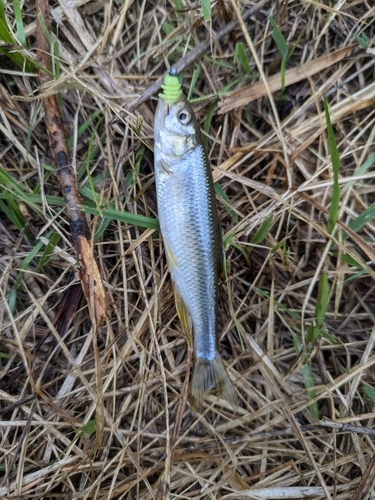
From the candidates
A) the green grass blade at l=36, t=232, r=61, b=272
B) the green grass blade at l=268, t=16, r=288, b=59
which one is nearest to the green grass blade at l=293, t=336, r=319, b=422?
the green grass blade at l=36, t=232, r=61, b=272

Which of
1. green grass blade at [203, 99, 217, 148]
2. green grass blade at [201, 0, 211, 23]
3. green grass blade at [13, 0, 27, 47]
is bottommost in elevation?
green grass blade at [203, 99, 217, 148]

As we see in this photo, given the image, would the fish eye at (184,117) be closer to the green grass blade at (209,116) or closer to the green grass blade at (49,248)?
the green grass blade at (209,116)

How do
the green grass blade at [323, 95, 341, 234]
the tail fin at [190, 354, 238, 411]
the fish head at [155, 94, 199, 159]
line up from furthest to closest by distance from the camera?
1. the tail fin at [190, 354, 238, 411]
2. the fish head at [155, 94, 199, 159]
3. the green grass blade at [323, 95, 341, 234]

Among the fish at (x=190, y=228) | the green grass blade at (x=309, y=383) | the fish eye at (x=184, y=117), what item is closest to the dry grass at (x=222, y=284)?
the green grass blade at (x=309, y=383)

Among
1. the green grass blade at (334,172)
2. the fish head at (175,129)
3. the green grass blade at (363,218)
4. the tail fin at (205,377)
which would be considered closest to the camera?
the green grass blade at (334,172)

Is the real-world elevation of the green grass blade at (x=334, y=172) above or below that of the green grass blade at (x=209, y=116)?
below

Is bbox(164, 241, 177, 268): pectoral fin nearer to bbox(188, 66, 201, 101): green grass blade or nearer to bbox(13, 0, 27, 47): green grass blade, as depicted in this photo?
bbox(188, 66, 201, 101): green grass blade

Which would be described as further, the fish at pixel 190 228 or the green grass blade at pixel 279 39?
the green grass blade at pixel 279 39
